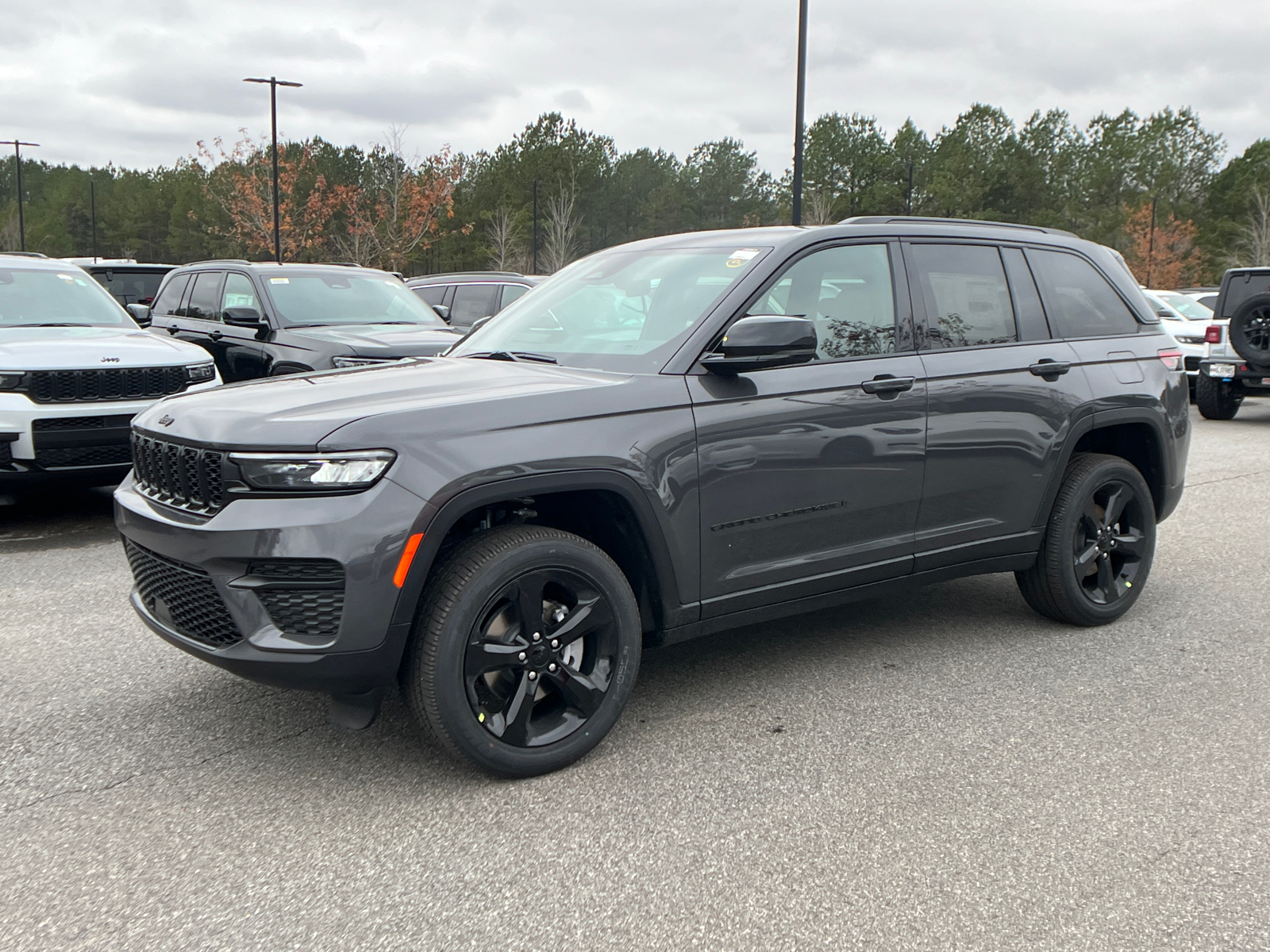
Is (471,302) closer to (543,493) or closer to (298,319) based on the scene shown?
(298,319)

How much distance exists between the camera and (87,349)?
7152 millimetres

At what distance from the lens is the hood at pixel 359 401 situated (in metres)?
3.12

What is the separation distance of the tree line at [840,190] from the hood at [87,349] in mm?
44875

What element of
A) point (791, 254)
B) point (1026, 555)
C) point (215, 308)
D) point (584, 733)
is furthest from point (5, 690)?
point (215, 308)

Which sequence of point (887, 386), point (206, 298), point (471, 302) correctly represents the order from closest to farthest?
point (887, 386)
point (206, 298)
point (471, 302)

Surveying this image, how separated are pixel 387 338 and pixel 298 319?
1.05m

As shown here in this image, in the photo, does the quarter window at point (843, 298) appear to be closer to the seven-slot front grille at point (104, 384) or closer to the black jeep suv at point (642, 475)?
the black jeep suv at point (642, 475)

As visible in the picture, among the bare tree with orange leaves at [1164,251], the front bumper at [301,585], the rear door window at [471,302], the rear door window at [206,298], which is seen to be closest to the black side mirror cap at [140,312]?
the rear door window at [206,298]

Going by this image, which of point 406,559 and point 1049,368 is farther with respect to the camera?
point 1049,368

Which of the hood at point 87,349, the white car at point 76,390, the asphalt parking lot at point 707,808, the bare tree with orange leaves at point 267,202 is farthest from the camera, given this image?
the bare tree with orange leaves at point 267,202

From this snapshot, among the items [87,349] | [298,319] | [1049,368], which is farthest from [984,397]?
[298,319]

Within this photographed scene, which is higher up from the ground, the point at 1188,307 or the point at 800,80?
the point at 800,80

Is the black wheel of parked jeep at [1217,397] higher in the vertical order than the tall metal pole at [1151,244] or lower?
lower

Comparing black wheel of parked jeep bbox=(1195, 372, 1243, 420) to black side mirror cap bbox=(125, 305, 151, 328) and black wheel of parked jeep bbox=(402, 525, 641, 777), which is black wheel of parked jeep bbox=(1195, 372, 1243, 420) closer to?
black side mirror cap bbox=(125, 305, 151, 328)
